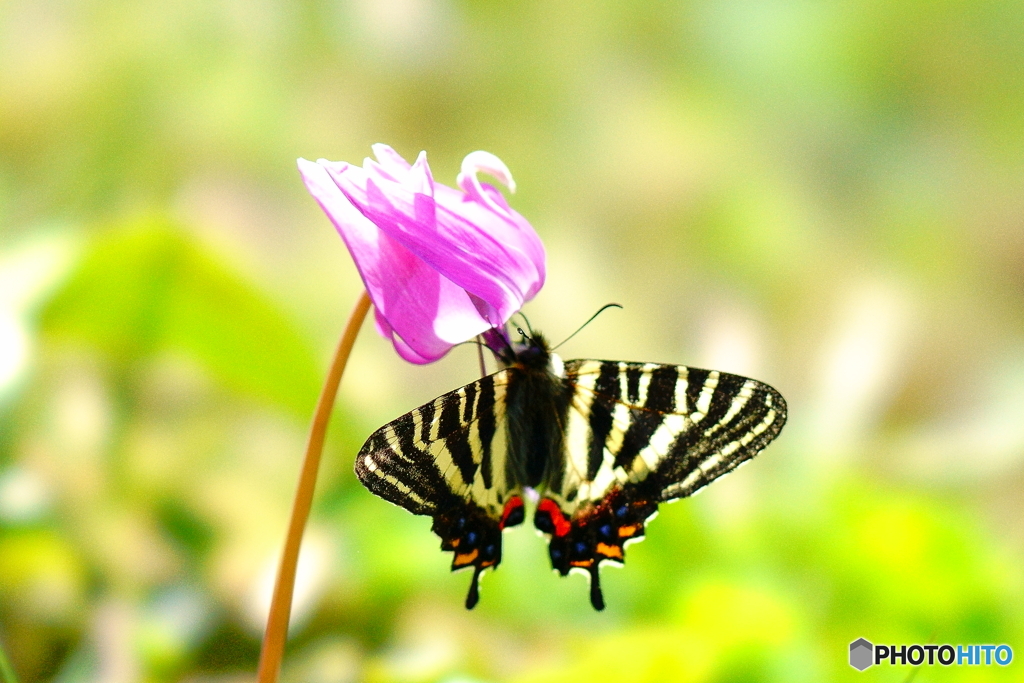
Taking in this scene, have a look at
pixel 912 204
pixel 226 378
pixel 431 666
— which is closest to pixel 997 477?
pixel 912 204

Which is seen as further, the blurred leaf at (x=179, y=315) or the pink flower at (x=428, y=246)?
the blurred leaf at (x=179, y=315)

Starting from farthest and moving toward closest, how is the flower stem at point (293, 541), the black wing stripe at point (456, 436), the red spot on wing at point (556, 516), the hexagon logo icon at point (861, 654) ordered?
the hexagon logo icon at point (861, 654), the red spot on wing at point (556, 516), the black wing stripe at point (456, 436), the flower stem at point (293, 541)

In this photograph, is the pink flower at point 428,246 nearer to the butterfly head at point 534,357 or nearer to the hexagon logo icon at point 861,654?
the butterfly head at point 534,357

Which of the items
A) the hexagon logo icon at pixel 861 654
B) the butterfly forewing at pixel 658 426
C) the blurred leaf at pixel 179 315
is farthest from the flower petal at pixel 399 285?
the hexagon logo icon at pixel 861 654

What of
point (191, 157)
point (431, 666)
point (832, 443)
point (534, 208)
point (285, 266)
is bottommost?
point (431, 666)

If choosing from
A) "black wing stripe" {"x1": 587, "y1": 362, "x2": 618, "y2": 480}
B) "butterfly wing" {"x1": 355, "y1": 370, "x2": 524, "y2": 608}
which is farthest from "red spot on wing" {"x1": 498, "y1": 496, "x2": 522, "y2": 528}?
"black wing stripe" {"x1": 587, "y1": 362, "x2": 618, "y2": 480}

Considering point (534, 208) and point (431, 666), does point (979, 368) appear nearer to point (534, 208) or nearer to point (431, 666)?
point (534, 208)
